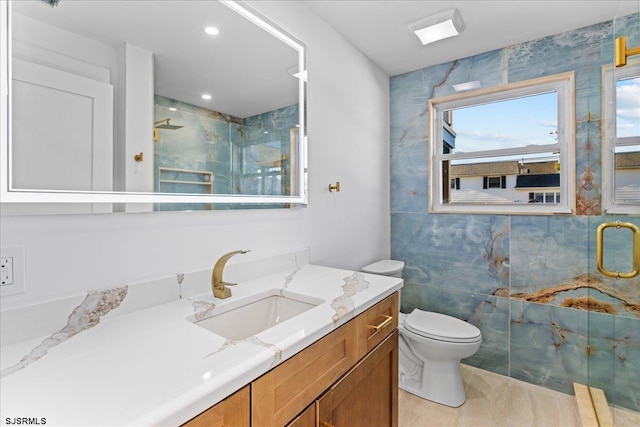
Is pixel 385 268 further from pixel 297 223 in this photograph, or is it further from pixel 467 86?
pixel 467 86

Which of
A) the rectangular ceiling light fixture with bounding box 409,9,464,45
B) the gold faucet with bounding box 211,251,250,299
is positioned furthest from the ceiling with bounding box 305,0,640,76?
the gold faucet with bounding box 211,251,250,299

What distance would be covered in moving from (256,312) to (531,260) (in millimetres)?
1944

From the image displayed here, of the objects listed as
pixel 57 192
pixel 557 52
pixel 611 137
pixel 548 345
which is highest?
pixel 557 52

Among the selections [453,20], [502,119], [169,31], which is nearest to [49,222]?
[169,31]

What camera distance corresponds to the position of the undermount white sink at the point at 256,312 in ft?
3.52

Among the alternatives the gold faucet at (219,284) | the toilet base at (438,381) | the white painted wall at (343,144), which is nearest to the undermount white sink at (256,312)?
the gold faucet at (219,284)

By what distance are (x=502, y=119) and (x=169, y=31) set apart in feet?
7.38

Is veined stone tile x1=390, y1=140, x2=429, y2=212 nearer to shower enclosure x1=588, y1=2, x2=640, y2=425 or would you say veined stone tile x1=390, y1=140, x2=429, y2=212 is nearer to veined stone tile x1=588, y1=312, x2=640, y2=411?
shower enclosure x1=588, y1=2, x2=640, y2=425

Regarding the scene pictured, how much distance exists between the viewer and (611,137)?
1661 millimetres

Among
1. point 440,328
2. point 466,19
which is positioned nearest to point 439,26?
point 466,19

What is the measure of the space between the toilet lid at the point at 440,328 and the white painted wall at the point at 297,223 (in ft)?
1.72

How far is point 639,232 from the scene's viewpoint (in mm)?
1422

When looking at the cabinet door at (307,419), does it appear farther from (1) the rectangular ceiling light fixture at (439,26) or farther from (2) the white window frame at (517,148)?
(1) the rectangular ceiling light fixture at (439,26)

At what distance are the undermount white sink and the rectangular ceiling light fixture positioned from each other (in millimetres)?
1798
